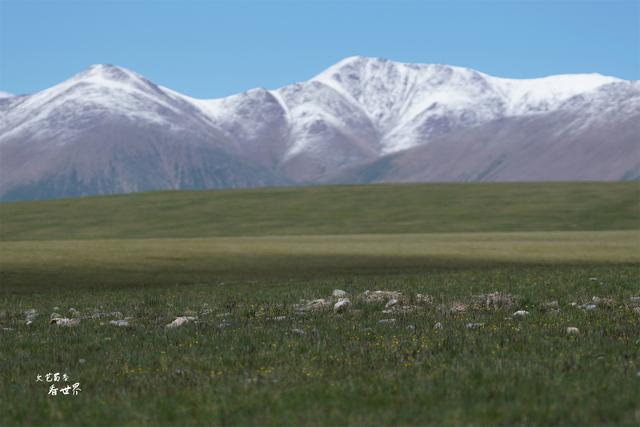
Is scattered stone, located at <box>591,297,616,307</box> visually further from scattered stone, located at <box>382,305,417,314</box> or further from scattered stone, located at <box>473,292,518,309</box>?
scattered stone, located at <box>382,305,417,314</box>

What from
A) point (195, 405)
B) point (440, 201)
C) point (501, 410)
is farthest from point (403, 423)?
point (440, 201)

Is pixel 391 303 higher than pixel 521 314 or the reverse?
the reverse

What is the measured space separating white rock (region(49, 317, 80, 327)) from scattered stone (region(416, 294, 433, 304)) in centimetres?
1006

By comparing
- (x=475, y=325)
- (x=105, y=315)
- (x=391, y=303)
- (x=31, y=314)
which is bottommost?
(x=31, y=314)

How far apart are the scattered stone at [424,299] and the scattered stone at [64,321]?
33.0ft

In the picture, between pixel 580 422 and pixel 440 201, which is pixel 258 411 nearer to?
pixel 580 422

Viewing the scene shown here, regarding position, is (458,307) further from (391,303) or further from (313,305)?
(313,305)

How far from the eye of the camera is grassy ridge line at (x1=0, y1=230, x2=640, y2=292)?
44156mm

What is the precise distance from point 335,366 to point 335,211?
4670 inches

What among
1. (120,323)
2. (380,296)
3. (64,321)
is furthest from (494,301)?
(64,321)

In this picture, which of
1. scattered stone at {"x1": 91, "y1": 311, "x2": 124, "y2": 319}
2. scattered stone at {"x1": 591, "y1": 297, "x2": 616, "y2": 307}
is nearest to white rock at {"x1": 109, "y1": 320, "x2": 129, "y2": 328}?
scattered stone at {"x1": 91, "y1": 311, "x2": 124, "y2": 319}

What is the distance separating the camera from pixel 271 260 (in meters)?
54.4

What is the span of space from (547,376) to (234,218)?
117 meters

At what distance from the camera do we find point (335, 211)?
134500mm
